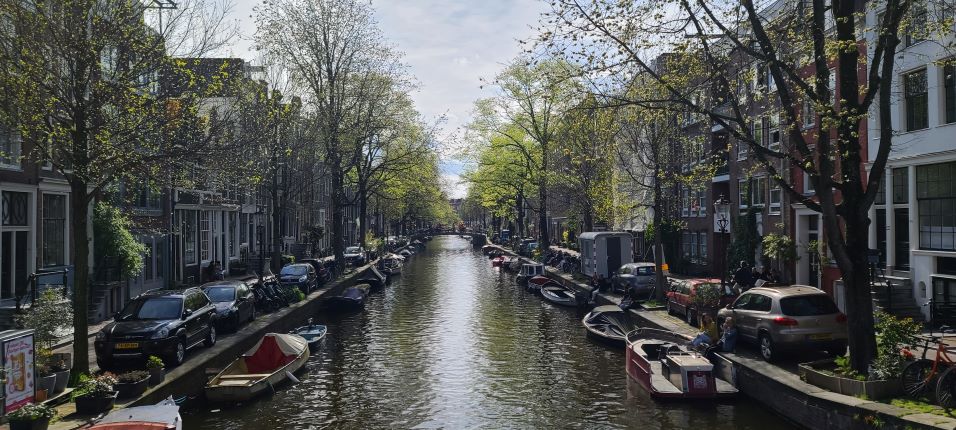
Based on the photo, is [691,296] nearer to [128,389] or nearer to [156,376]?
[156,376]

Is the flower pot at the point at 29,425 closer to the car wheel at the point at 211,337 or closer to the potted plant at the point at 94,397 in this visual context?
the potted plant at the point at 94,397

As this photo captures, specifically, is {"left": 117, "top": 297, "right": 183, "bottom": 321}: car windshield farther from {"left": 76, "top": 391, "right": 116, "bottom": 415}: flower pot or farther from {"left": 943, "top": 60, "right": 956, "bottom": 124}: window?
{"left": 943, "top": 60, "right": 956, "bottom": 124}: window

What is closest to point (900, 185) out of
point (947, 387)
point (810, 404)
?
point (810, 404)

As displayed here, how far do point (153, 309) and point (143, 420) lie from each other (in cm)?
830

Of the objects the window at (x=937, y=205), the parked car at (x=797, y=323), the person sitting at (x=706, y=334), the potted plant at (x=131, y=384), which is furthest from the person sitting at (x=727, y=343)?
the potted plant at (x=131, y=384)

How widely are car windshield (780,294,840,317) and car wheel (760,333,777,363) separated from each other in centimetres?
A: 80

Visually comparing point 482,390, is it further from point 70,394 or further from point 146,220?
point 146,220

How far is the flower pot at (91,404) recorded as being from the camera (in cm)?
1343

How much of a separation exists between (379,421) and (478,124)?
46542 mm

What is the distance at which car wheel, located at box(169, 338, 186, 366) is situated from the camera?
58.7 ft

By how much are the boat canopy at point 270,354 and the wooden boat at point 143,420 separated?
6.82m

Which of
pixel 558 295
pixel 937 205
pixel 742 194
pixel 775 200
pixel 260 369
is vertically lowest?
pixel 260 369

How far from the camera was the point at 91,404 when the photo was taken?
13.5m

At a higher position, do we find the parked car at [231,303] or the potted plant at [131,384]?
the parked car at [231,303]
